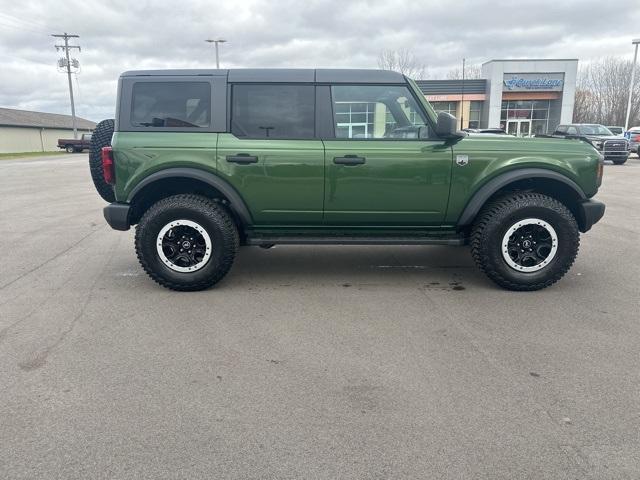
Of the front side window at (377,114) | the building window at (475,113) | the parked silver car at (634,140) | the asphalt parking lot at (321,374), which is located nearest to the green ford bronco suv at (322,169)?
the front side window at (377,114)

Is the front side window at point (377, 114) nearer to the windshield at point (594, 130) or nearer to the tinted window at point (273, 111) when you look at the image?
the tinted window at point (273, 111)

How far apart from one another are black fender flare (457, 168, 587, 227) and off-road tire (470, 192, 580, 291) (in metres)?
0.17

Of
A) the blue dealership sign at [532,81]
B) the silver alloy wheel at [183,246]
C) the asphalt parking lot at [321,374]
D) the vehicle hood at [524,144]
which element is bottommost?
the asphalt parking lot at [321,374]

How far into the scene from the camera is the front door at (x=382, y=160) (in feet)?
14.3

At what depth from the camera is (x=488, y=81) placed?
3709 centimetres

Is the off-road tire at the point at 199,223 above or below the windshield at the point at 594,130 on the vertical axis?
below

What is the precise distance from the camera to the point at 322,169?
4367mm

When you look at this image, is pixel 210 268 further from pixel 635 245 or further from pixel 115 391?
pixel 635 245

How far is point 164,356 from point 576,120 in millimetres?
62119

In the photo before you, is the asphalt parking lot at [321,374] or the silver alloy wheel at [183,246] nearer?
the asphalt parking lot at [321,374]

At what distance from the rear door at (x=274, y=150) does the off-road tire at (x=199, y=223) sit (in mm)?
328

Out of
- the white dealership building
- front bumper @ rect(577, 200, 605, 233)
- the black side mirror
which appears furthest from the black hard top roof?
the white dealership building

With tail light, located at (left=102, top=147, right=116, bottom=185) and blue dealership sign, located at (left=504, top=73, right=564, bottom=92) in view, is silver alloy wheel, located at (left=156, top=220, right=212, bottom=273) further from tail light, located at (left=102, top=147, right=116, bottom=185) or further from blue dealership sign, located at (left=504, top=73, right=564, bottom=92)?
blue dealership sign, located at (left=504, top=73, right=564, bottom=92)

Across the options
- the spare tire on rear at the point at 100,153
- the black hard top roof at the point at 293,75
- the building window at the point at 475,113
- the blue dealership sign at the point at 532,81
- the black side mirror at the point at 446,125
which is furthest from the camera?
the building window at the point at 475,113
